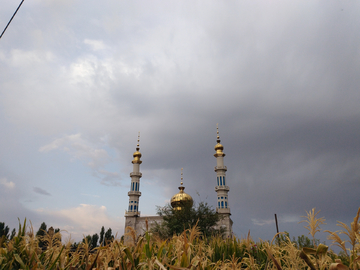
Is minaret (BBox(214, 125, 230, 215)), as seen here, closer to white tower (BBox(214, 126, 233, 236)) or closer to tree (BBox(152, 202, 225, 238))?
white tower (BBox(214, 126, 233, 236))

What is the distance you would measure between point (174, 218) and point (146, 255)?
82.2ft

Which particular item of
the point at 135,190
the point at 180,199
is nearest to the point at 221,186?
the point at 180,199

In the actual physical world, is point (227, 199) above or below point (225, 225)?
above

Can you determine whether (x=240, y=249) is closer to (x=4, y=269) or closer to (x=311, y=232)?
(x=311, y=232)

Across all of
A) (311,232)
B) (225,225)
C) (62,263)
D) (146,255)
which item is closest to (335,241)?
(311,232)

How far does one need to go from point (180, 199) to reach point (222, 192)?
6.44 m

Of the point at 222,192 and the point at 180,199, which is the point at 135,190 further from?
the point at 222,192

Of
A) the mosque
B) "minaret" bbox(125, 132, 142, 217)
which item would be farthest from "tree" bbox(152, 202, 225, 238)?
"minaret" bbox(125, 132, 142, 217)

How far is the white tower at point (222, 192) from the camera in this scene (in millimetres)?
33219

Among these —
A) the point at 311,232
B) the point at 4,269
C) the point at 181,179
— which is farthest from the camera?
the point at 181,179

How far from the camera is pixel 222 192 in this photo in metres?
34.8

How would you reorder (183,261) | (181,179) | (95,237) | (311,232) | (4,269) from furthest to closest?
(181,179)
(95,237)
(4,269)
(183,261)
(311,232)

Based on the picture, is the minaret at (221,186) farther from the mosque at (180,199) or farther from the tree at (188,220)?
the tree at (188,220)

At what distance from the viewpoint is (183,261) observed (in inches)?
88.3
